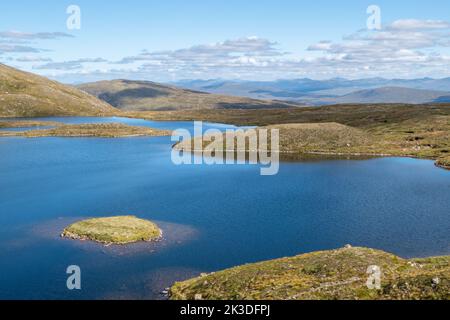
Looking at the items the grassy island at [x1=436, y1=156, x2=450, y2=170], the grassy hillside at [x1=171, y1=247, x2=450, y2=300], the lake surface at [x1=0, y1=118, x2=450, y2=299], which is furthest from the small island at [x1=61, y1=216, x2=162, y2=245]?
the grassy island at [x1=436, y1=156, x2=450, y2=170]

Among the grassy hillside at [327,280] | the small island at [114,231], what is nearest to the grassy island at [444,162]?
the grassy hillside at [327,280]

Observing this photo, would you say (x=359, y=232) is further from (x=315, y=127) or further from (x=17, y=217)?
(x=315, y=127)

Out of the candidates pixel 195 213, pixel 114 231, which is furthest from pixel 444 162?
pixel 114 231

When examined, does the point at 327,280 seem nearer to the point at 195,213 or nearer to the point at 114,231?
the point at 114,231

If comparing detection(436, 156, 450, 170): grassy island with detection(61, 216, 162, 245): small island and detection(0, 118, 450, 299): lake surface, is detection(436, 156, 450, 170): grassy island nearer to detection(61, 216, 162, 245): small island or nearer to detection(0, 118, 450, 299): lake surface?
detection(0, 118, 450, 299): lake surface

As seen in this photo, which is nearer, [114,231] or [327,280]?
[327,280]
